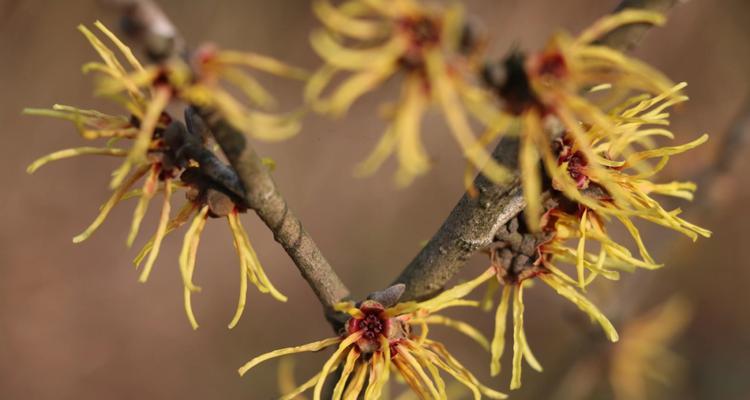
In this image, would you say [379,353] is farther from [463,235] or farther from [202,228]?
[202,228]

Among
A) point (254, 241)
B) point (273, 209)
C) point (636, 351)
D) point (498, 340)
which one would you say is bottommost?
point (636, 351)

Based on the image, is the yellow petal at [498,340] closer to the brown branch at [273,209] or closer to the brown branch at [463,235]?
the brown branch at [463,235]

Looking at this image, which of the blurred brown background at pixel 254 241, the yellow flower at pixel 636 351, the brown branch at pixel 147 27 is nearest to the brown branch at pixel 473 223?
the brown branch at pixel 147 27

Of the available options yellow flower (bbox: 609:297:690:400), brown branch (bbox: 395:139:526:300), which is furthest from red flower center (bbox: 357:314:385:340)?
yellow flower (bbox: 609:297:690:400)

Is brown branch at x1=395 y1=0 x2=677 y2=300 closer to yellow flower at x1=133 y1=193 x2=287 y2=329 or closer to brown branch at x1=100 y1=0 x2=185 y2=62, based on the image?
yellow flower at x1=133 y1=193 x2=287 y2=329

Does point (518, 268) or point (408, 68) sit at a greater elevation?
point (408, 68)

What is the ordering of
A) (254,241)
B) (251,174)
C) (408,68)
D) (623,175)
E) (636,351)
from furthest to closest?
1. (254,241)
2. (636,351)
3. (623,175)
4. (251,174)
5. (408,68)

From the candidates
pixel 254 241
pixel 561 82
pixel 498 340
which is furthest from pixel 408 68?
pixel 254 241
